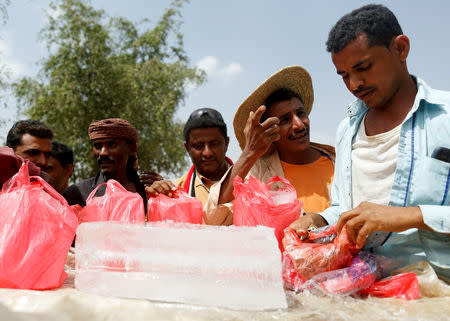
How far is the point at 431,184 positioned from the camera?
149cm

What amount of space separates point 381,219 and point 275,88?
5.53ft

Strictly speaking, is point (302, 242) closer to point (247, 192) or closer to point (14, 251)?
point (247, 192)

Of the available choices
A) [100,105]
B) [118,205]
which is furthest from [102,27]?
[118,205]

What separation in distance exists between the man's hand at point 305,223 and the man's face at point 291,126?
0.89 meters

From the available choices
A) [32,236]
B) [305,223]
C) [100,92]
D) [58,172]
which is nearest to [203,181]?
[305,223]

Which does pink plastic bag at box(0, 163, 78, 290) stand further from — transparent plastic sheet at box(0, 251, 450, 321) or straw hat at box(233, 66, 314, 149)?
straw hat at box(233, 66, 314, 149)

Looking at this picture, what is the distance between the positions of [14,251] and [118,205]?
0.61 meters

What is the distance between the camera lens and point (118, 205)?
6.36 ft

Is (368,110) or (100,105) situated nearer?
(368,110)

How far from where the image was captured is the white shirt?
163 cm

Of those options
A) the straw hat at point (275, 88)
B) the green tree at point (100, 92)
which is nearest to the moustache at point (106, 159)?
the straw hat at point (275, 88)

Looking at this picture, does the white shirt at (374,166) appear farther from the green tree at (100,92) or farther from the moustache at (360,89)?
the green tree at (100,92)

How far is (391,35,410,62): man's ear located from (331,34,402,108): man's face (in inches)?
→ 0.7

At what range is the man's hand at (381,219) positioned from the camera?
1374 millimetres
